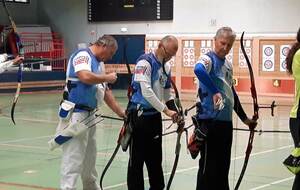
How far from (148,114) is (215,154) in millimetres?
770

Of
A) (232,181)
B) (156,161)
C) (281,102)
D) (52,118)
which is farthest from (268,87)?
(156,161)

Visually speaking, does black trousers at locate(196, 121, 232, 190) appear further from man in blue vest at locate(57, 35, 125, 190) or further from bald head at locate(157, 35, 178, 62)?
man in blue vest at locate(57, 35, 125, 190)

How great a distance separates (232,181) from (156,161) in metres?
1.82

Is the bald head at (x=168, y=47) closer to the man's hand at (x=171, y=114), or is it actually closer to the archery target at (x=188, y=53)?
the man's hand at (x=171, y=114)

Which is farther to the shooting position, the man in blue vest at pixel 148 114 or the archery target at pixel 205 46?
the archery target at pixel 205 46

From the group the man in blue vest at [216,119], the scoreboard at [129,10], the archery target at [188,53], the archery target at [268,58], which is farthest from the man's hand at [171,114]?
the scoreboard at [129,10]

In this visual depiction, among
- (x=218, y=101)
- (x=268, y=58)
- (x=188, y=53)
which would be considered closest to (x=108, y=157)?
(x=218, y=101)

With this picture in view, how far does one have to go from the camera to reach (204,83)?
17.8 feet

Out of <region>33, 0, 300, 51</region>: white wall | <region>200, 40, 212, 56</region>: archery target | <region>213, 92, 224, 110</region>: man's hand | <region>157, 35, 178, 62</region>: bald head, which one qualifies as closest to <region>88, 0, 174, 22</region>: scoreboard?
<region>33, 0, 300, 51</region>: white wall

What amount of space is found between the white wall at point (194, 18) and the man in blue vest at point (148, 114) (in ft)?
47.3

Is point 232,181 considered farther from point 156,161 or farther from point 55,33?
point 55,33

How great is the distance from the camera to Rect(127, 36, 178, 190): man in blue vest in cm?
585

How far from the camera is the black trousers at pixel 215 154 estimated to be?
5.59 m

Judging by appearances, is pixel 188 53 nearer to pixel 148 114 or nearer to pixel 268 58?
pixel 268 58
